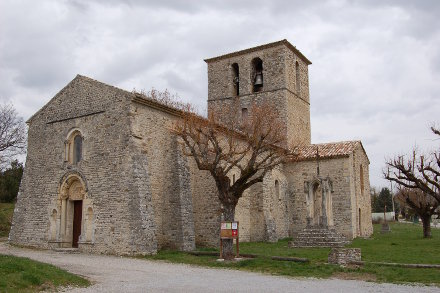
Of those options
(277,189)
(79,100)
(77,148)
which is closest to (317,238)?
(277,189)

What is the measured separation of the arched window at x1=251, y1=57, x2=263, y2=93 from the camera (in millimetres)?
31161

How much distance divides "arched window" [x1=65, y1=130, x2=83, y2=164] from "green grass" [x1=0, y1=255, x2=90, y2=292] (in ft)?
28.0

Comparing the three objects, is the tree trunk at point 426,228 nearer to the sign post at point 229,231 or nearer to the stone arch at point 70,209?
the sign post at point 229,231

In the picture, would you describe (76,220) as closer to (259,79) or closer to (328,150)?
(328,150)

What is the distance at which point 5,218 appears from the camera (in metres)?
27.5

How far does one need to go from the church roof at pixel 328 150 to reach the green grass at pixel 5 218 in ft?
60.1

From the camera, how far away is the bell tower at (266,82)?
29.8 m

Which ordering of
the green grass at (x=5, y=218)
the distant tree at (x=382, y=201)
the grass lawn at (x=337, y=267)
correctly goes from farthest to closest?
1. the distant tree at (x=382, y=201)
2. the green grass at (x=5, y=218)
3. the grass lawn at (x=337, y=267)

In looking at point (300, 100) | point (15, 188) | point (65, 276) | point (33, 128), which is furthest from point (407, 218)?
point (65, 276)

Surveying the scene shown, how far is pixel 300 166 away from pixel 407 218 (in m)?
53.6

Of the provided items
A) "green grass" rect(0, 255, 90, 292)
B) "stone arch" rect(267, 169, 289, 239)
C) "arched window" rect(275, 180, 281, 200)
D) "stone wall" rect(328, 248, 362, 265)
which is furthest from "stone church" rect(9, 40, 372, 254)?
"green grass" rect(0, 255, 90, 292)

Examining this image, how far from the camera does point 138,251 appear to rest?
51.6ft

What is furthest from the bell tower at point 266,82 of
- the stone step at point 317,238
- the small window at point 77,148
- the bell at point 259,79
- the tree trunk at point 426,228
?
the small window at point 77,148

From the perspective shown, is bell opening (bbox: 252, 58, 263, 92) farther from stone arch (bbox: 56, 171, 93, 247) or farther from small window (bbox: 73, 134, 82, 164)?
stone arch (bbox: 56, 171, 93, 247)
